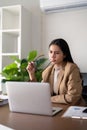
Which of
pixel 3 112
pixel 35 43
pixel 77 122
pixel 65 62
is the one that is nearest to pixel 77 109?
pixel 77 122

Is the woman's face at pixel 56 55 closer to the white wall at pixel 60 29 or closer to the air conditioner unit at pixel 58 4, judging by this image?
the white wall at pixel 60 29

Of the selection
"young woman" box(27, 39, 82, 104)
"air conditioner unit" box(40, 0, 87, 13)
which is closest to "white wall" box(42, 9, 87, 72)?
"air conditioner unit" box(40, 0, 87, 13)

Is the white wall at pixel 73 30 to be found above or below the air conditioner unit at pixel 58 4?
below

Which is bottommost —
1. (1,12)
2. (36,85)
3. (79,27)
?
(36,85)

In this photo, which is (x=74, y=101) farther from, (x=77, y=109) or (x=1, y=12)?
(x=1, y=12)

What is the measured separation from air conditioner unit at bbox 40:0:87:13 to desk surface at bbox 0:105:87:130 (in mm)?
1989

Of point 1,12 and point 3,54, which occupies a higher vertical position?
point 1,12

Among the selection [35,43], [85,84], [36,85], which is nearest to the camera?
[36,85]

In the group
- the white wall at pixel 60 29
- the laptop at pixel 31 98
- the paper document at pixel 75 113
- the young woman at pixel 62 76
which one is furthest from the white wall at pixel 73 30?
the laptop at pixel 31 98

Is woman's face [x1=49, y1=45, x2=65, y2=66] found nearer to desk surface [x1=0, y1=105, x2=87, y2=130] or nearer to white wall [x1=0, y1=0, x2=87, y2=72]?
desk surface [x1=0, y1=105, x2=87, y2=130]

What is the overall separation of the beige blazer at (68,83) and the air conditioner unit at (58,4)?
125 cm

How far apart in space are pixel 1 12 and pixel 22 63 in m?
0.93

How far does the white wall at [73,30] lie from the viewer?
304cm

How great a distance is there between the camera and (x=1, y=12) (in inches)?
127
